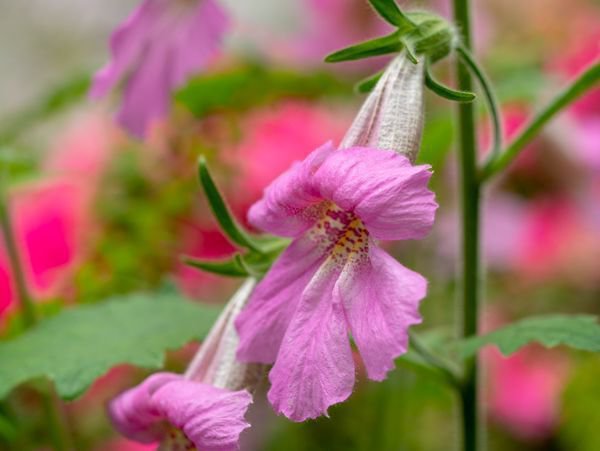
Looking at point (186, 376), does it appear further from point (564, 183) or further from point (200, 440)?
point (564, 183)

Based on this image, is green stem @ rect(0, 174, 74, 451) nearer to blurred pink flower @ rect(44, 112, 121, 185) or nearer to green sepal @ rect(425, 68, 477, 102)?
blurred pink flower @ rect(44, 112, 121, 185)

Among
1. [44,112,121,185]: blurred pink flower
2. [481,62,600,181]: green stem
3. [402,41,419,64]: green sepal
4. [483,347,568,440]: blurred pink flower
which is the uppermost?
[402,41,419,64]: green sepal

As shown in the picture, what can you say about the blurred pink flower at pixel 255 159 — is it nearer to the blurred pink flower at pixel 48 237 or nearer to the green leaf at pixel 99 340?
the blurred pink flower at pixel 48 237

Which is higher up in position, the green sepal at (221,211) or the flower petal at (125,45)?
the flower petal at (125,45)

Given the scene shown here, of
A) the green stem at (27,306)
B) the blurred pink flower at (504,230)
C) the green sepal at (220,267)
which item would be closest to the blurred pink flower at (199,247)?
the green stem at (27,306)

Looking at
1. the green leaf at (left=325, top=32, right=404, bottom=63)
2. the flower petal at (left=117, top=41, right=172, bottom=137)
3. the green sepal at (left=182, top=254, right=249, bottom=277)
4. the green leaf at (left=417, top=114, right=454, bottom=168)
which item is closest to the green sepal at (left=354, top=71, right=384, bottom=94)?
the green leaf at (left=325, top=32, right=404, bottom=63)

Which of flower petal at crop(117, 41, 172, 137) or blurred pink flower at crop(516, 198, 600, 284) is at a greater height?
flower petal at crop(117, 41, 172, 137)

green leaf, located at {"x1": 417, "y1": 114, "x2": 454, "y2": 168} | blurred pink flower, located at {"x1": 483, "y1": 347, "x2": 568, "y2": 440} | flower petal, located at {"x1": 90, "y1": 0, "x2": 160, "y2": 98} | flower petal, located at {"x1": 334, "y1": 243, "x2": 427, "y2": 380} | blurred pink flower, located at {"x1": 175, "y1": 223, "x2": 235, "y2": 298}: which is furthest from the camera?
blurred pink flower, located at {"x1": 483, "y1": 347, "x2": 568, "y2": 440}

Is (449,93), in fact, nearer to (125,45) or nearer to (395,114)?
(395,114)
